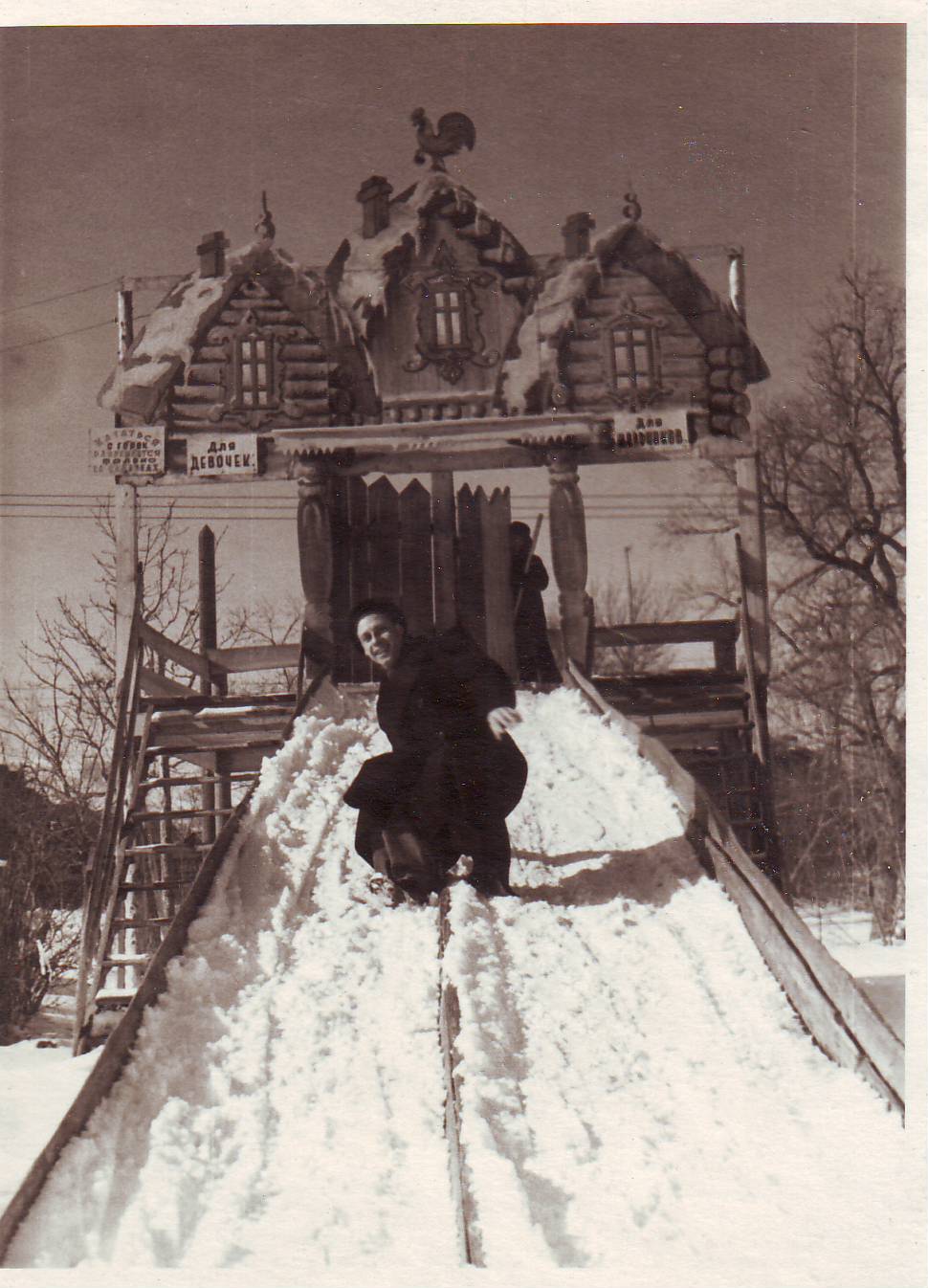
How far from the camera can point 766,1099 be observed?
3.20m

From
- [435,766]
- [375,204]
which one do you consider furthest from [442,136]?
[435,766]

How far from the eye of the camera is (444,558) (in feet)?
26.7

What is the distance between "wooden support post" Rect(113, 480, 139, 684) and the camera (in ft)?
23.4

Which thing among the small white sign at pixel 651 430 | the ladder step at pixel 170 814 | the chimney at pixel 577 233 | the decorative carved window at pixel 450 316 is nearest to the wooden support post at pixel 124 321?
the decorative carved window at pixel 450 316

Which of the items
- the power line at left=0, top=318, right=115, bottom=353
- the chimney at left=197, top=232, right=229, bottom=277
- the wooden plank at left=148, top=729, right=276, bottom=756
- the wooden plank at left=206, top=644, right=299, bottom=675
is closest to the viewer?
the power line at left=0, top=318, right=115, bottom=353

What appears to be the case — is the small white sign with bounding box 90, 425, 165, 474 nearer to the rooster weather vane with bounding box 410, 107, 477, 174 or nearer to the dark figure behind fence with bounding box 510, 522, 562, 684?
the dark figure behind fence with bounding box 510, 522, 562, 684

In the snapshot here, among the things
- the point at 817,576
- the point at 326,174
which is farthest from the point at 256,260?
the point at 817,576

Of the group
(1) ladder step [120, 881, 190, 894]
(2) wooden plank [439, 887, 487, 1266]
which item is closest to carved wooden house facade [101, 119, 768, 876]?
(1) ladder step [120, 881, 190, 894]

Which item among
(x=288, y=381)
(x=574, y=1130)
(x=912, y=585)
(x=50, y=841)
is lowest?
(x=50, y=841)

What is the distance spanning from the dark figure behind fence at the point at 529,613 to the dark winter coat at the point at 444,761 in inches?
117

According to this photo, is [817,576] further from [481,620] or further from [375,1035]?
[375,1035]

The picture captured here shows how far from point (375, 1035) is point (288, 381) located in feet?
17.8

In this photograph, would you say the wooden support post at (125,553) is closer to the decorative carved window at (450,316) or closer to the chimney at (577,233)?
the decorative carved window at (450,316)

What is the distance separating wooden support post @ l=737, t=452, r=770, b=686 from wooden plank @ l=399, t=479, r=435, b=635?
2.21 meters
